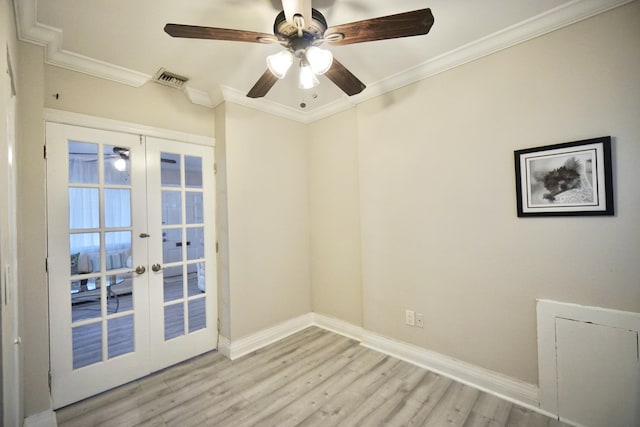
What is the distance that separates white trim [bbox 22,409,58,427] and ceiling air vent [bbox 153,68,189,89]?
8.55 ft

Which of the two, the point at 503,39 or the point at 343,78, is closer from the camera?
the point at 343,78

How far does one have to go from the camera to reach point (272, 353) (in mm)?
2740

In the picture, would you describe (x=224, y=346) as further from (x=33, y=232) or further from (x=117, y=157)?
(x=117, y=157)

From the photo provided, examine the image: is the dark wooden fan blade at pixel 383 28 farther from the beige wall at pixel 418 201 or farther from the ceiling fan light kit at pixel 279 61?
the beige wall at pixel 418 201

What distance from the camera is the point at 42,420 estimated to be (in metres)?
1.80

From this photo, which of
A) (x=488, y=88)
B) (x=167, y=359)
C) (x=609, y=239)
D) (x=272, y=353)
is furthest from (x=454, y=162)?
(x=167, y=359)

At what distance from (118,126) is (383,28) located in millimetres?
2192

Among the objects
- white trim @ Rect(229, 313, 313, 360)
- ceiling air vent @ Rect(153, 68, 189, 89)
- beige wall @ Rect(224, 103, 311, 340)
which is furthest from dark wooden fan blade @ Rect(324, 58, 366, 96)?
white trim @ Rect(229, 313, 313, 360)

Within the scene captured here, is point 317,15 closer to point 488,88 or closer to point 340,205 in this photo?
point 488,88

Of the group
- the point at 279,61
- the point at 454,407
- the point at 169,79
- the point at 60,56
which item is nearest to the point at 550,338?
the point at 454,407

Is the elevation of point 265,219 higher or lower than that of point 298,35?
lower

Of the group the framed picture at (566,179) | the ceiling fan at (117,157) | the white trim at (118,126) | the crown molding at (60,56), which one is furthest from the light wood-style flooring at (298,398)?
the crown molding at (60,56)

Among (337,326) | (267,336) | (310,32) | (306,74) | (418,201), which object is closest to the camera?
(310,32)

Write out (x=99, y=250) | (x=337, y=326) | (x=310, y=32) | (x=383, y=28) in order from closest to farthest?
(x=383, y=28) < (x=310, y=32) < (x=99, y=250) < (x=337, y=326)
